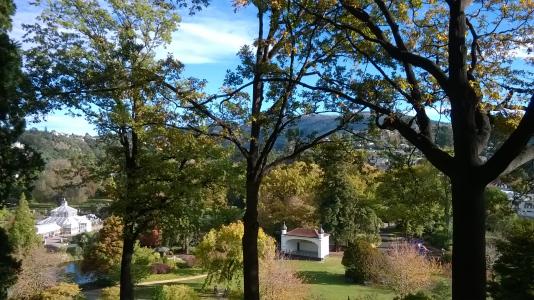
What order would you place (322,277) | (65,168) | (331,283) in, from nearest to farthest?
(65,168), (331,283), (322,277)

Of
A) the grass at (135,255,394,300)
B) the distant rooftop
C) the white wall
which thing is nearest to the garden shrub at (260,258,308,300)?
the grass at (135,255,394,300)

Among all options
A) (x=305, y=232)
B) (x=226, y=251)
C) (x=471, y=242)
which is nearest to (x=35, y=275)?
(x=226, y=251)

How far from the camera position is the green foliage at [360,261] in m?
28.7

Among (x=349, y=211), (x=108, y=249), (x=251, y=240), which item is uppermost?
(x=251, y=240)

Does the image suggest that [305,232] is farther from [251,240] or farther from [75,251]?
[251,240]

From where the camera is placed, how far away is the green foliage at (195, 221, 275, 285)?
78.5 ft

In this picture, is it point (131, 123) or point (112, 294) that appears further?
point (112, 294)

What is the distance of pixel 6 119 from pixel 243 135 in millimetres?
5240

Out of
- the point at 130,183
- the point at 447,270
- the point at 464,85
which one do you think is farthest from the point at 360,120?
the point at 447,270

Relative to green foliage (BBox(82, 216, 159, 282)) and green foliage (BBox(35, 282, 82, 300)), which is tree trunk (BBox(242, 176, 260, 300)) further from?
green foliage (BBox(82, 216, 159, 282))

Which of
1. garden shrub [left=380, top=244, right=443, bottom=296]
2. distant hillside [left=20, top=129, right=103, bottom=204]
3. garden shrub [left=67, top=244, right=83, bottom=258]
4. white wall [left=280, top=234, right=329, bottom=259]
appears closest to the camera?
distant hillside [left=20, top=129, right=103, bottom=204]

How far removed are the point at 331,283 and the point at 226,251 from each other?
31.8ft

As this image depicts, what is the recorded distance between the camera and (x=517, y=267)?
1214 centimetres

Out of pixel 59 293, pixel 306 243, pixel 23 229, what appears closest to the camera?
pixel 59 293
